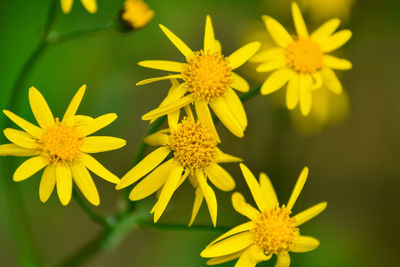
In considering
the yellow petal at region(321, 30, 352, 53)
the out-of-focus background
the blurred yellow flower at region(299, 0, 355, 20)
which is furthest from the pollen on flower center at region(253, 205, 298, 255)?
the blurred yellow flower at region(299, 0, 355, 20)

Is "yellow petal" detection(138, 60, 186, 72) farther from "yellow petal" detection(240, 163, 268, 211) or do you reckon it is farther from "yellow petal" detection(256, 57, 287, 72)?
"yellow petal" detection(240, 163, 268, 211)

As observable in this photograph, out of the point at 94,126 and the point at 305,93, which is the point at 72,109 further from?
→ the point at 305,93

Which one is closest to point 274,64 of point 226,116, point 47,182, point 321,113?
point 226,116

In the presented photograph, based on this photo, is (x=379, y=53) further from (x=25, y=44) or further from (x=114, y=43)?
(x=25, y=44)

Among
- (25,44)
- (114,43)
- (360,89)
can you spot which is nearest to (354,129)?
(360,89)

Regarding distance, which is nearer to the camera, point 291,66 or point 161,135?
point 161,135

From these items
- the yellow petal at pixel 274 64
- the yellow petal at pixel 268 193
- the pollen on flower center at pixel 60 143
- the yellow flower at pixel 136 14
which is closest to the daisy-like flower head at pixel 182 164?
the yellow petal at pixel 268 193
